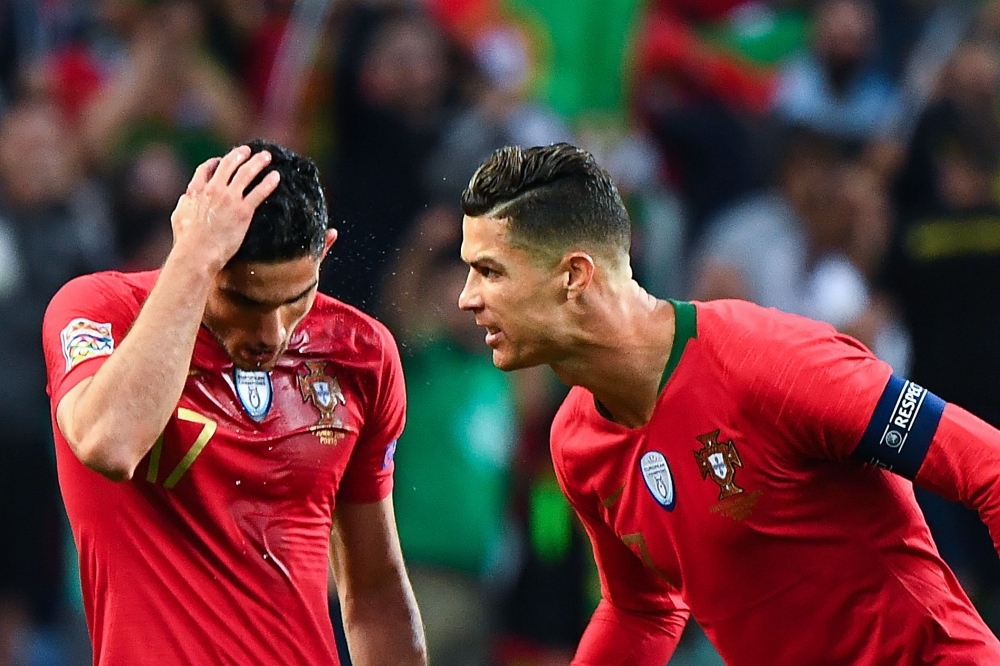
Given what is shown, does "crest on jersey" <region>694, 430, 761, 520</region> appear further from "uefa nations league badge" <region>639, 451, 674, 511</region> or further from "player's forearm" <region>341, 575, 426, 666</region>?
"player's forearm" <region>341, 575, 426, 666</region>

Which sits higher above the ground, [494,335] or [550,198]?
[550,198]

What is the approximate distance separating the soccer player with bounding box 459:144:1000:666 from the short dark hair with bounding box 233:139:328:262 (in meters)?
0.43

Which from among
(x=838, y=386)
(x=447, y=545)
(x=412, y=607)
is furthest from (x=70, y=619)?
(x=838, y=386)

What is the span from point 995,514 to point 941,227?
536cm

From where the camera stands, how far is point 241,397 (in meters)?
3.79

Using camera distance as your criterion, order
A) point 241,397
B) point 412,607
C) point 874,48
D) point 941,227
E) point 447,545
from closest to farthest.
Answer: point 241,397 → point 412,607 → point 447,545 → point 941,227 → point 874,48

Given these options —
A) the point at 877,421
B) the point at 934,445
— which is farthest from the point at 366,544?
the point at 934,445

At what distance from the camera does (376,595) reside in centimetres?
421

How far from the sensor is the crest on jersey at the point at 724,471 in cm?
380

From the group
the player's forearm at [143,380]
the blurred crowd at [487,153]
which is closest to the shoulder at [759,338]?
the player's forearm at [143,380]

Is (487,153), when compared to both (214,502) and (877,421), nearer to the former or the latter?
(214,502)

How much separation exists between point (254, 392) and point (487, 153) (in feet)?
14.7

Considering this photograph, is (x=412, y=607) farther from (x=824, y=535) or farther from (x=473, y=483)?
(x=473, y=483)

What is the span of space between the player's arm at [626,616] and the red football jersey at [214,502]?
852 mm
